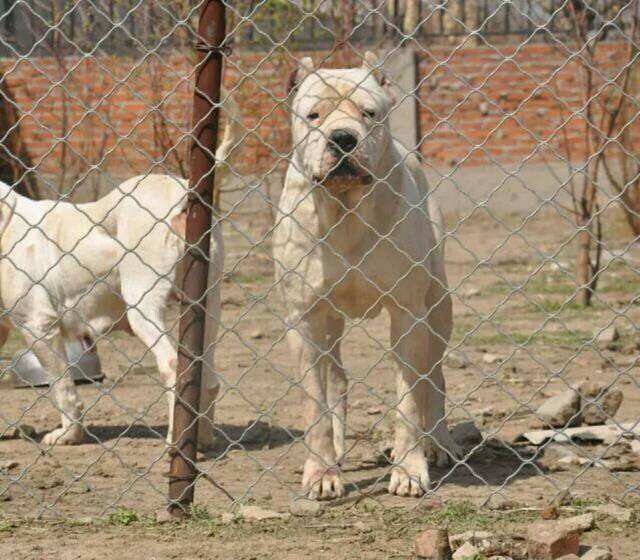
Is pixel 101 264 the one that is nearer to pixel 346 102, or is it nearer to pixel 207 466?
pixel 207 466

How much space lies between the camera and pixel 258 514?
3.94 metres

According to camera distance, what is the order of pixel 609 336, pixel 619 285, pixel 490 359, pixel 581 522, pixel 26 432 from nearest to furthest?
pixel 581 522, pixel 26 432, pixel 490 359, pixel 609 336, pixel 619 285

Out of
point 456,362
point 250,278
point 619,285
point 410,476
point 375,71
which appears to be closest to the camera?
point 375,71

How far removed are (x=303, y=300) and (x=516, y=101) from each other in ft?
31.3

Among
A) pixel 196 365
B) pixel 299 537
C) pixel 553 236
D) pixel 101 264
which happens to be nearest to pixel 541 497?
pixel 299 537

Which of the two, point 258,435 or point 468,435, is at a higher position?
point 468,435

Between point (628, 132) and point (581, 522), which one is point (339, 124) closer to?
point (581, 522)

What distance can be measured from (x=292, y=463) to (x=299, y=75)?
5.30 ft

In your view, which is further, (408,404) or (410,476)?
(408,404)

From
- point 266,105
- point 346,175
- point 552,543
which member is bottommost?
point 552,543

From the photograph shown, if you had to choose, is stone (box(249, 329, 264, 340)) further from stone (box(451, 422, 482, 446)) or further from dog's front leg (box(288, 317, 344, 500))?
dog's front leg (box(288, 317, 344, 500))

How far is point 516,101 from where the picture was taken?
44.4 feet

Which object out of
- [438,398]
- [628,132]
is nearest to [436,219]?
[438,398]

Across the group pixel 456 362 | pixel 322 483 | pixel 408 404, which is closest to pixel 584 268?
pixel 456 362
